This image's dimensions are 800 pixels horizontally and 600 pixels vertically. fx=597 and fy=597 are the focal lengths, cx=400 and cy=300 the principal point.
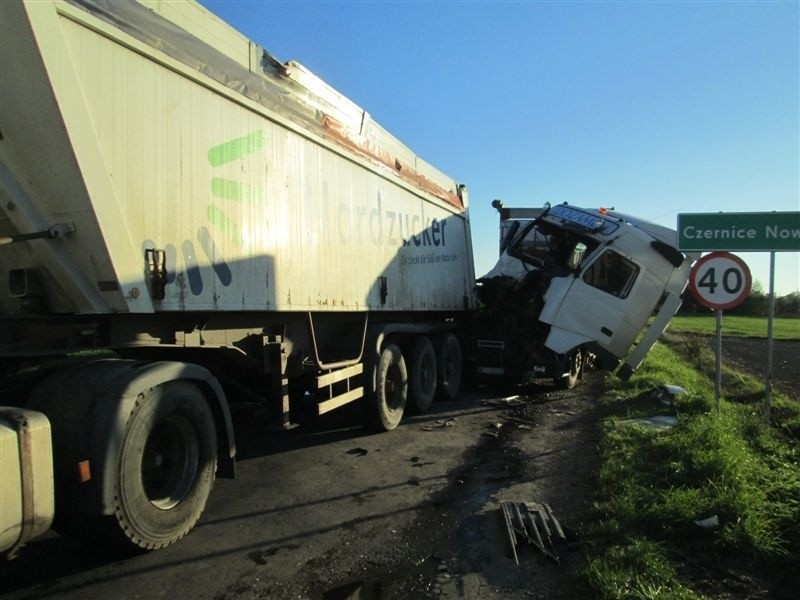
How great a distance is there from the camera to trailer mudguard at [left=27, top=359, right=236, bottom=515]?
3383 mm

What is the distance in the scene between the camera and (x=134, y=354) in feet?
15.0

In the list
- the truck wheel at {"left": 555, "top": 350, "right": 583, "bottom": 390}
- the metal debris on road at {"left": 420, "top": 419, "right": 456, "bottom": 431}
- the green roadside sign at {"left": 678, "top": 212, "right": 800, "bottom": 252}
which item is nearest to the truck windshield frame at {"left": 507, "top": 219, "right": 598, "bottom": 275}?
the truck wheel at {"left": 555, "top": 350, "right": 583, "bottom": 390}

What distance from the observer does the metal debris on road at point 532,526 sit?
4.27m

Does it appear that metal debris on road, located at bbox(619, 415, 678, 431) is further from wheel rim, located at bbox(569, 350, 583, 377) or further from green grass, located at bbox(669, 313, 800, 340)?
green grass, located at bbox(669, 313, 800, 340)

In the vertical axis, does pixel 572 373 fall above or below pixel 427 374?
below

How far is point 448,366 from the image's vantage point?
1095 cm

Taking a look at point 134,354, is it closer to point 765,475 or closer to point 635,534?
point 635,534

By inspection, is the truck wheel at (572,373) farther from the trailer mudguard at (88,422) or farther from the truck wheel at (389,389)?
the trailer mudguard at (88,422)

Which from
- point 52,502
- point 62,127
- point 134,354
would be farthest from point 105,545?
point 62,127

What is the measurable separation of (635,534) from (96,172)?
428cm

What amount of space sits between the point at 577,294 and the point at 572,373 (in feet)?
8.31

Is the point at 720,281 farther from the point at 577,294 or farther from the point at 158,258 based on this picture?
the point at 158,258

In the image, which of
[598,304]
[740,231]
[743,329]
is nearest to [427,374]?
[598,304]

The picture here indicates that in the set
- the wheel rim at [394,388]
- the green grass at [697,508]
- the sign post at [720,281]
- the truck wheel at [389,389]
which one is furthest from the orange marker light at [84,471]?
the sign post at [720,281]
